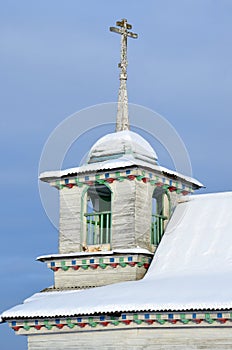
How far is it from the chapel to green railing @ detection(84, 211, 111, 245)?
0.03m

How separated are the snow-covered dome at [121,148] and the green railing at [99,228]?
1580 mm

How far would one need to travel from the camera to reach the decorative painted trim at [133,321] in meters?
19.4

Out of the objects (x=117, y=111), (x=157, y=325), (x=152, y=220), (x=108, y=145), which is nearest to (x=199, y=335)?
(x=157, y=325)

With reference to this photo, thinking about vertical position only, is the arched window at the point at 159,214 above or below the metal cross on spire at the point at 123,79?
below

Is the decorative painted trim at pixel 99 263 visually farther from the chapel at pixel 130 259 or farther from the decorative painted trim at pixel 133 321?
the decorative painted trim at pixel 133 321

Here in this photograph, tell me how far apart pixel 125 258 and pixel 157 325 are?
12.4ft

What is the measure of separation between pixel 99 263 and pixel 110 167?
8.58 feet

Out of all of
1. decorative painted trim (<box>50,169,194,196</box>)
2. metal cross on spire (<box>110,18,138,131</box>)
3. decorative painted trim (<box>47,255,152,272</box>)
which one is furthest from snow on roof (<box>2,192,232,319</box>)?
metal cross on spire (<box>110,18,138,131</box>)

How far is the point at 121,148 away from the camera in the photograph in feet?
83.6

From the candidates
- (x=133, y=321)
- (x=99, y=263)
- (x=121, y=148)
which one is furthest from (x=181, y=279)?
(x=121, y=148)

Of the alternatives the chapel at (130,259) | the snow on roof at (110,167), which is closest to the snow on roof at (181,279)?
the chapel at (130,259)

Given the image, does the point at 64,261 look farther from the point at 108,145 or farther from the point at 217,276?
the point at 217,276

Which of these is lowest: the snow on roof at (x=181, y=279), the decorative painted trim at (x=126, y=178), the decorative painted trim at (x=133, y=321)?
the decorative painted trim at (x=133, y=321)

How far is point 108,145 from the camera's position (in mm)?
25891
